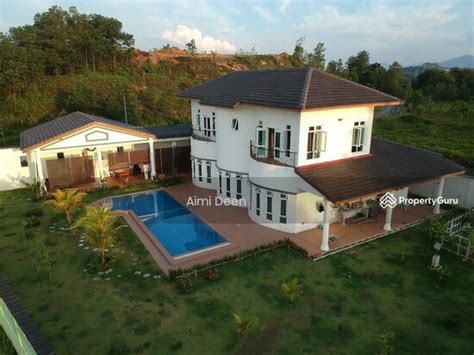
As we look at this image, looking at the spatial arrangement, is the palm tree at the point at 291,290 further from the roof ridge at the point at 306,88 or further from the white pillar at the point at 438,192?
the white pillar at the point at 438,192

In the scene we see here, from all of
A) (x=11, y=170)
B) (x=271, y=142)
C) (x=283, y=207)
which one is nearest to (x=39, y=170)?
(x=11, y=170)

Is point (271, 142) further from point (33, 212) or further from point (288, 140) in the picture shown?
point (33, 212)

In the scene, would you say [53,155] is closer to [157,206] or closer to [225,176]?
[157,206]

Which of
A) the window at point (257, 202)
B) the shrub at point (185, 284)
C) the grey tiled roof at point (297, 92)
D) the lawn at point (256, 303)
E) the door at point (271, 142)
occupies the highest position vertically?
the grey tiled roof at point (297, 92)

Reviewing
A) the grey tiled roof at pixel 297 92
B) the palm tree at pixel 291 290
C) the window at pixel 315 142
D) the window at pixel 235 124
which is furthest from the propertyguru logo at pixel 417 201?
the palm tree at pixel 291 290

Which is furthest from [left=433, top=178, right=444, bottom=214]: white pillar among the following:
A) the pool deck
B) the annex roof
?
the annex roof

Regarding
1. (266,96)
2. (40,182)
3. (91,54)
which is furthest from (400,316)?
(91,54)
